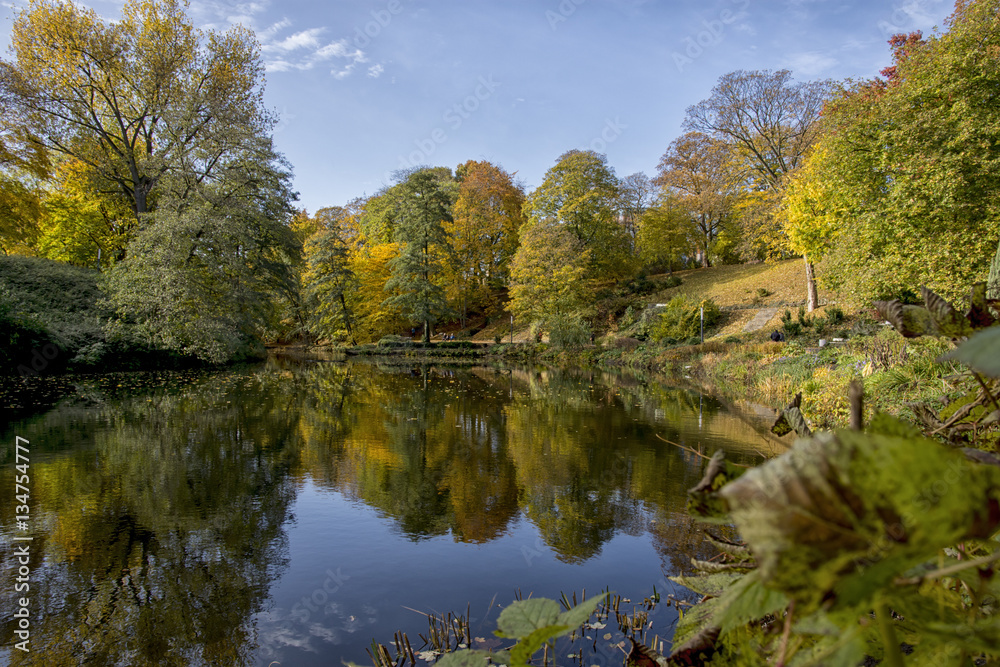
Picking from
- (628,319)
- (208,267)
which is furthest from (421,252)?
(208,267)

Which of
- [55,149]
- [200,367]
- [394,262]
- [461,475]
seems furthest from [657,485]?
[394,262]

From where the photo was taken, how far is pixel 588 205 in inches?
1373

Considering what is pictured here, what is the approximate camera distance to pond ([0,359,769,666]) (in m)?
3.30

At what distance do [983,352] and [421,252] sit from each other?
116ft

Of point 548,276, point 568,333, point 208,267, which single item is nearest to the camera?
point 208,267

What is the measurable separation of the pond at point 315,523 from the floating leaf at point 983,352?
1092mm

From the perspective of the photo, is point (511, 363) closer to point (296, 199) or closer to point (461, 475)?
point (296, 199)

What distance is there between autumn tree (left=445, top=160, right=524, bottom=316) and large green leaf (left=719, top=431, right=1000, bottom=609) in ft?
126

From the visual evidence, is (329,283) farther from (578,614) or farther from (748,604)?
(748,604)

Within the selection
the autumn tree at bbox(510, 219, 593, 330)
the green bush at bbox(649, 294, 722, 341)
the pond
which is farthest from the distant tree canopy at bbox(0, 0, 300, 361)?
the green bush at bbox(649, 294, 722, 341)

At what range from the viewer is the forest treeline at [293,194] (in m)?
10.9

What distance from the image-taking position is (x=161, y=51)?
17.2m

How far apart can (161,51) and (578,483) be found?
1992 centimetres

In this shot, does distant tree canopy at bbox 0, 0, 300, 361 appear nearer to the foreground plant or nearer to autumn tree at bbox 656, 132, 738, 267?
the foreground plant
